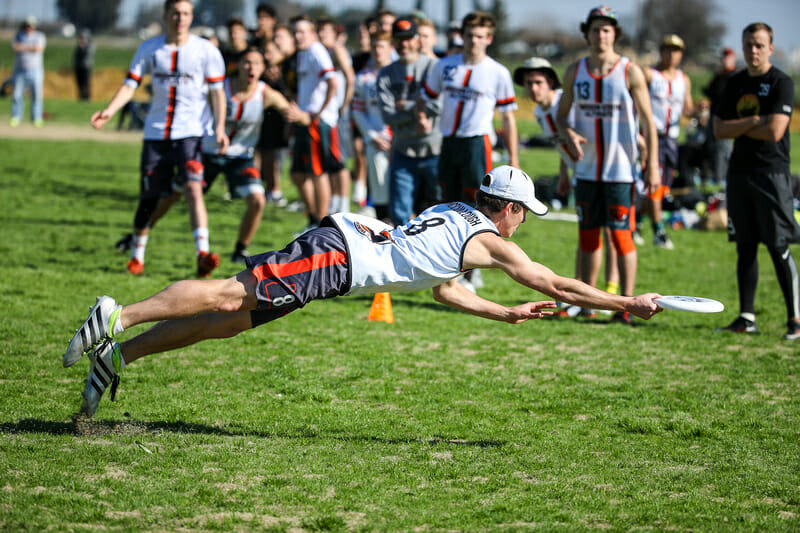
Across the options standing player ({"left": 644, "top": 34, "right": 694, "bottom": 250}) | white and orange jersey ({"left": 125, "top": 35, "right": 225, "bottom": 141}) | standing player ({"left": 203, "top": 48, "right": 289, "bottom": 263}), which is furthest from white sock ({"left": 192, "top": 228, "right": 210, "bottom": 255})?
standing player ({"left": 644, "top": 34, "right": 694, "bottom": 250})

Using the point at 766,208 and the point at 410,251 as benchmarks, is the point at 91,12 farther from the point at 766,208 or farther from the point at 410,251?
the point at 410,251

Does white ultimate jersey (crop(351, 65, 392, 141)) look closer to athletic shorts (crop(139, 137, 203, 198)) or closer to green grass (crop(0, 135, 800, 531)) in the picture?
athletic shorts (crop(139, 137, 203, 198))

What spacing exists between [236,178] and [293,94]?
2728mm

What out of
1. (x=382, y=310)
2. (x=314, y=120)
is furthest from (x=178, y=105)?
(x=382, y=310)

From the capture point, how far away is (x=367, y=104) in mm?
12484

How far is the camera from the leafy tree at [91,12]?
89.4 metres

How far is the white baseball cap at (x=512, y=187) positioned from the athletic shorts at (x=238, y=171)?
507 cm

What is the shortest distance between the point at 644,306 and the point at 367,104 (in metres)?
8.53

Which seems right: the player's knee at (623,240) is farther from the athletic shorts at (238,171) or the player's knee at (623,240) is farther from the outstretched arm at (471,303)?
the athletic shorts at (238,171)

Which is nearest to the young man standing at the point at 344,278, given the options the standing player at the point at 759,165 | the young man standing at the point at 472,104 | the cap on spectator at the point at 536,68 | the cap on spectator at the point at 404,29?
the standing player at the point at 759,165

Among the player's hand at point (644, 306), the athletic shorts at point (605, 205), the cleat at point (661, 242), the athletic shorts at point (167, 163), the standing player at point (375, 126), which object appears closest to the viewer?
the player's hand at point (644, 306)

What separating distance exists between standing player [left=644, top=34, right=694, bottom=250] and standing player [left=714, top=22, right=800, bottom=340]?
3.79 m

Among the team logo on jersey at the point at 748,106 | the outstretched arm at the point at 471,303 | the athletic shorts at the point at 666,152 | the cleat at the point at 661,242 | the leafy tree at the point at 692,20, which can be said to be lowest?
the cleat at the point at 661,242

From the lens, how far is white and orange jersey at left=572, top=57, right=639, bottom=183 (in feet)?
26.0
